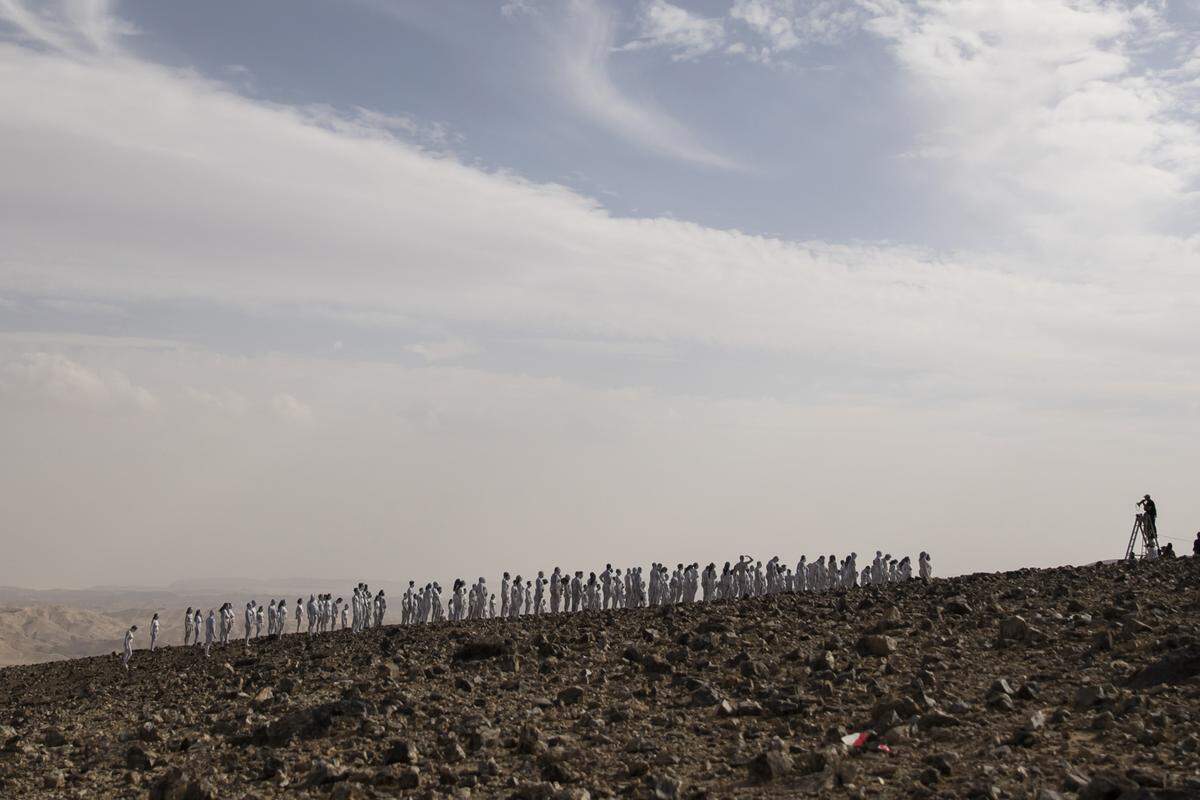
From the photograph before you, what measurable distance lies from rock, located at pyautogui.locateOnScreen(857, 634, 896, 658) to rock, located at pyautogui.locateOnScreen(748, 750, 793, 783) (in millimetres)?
8539

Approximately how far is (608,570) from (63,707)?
23.1 metres

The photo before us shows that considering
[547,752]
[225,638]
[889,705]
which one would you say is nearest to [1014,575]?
[889,705]

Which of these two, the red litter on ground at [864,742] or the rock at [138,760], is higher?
the red litter on ground at [864,742]

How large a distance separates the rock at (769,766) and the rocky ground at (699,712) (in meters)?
Answer: 0.03

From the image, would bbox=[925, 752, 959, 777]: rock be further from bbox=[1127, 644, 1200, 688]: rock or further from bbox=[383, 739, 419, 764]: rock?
bbox=[383, 739, 419, 764]: rock

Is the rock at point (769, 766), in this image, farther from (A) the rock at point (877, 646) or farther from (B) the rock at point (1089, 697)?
(A) the rock at point (877, 646)

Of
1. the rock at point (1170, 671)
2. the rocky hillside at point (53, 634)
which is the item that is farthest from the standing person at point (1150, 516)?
the rocky hillside at point (53, 634)

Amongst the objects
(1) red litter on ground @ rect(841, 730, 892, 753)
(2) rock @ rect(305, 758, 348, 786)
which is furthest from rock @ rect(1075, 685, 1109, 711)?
(2) rock @ rect(305, 758, 348, 786)

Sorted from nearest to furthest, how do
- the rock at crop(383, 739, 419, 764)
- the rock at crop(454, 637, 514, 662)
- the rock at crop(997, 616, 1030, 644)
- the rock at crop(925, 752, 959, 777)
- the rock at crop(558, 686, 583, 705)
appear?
1. the rock at crop(925, 752, 959, 777)
2. the rock at crop(383, 739, 419, 764)
3. the rock at crop(558, 686, 583, 705)
4. the rock at crop(997, 616, 1030, 644)
5. the rock at crop(454, 637, 514, 662)

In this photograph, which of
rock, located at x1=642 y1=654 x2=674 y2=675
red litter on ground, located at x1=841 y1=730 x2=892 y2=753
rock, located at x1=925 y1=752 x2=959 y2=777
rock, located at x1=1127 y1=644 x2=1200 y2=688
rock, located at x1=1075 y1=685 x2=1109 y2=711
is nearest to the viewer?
rock, located at x1=925 y1=752 x2=959 y2=777

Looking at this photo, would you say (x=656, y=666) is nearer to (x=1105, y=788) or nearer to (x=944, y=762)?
(x=944, y=762)

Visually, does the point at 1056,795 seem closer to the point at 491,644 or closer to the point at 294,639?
the point at 491,644

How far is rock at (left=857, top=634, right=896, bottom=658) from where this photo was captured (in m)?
23.6

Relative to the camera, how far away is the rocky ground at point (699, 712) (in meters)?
15.4
